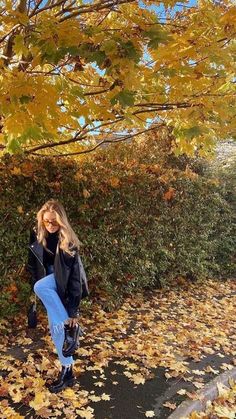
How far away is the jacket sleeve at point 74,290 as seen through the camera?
4.25 metres

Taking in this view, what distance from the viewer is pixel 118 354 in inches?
209

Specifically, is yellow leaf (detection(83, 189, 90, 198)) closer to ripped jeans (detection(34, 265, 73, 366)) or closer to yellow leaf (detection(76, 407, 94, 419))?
ripped jeans (detection(34, 265, 73, 366))

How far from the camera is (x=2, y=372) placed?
4562 millimetres

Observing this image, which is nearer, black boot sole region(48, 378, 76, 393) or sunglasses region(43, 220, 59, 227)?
black boot sole region(48, 378, 76, 393)

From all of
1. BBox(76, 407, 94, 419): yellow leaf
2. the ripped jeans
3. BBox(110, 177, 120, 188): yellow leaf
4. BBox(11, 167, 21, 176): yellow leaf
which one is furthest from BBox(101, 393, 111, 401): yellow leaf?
BBox(110, 177, 120, 188): yellow leaf

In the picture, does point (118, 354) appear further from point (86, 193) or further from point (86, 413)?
point (86, 193)

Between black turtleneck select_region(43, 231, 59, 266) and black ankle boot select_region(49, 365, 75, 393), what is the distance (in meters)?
1.17

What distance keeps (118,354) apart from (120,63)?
3574 millimetres

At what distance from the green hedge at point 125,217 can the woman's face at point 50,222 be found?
121cm

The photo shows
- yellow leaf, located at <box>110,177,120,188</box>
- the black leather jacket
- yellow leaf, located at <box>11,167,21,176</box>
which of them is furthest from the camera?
yellow leaf, located at <box>110,177,120,188</box>

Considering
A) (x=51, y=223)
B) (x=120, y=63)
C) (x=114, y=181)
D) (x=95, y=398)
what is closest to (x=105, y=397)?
(x=95, y=398)

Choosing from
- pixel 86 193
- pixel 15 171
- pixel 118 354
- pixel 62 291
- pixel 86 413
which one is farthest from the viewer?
pixel 86 193

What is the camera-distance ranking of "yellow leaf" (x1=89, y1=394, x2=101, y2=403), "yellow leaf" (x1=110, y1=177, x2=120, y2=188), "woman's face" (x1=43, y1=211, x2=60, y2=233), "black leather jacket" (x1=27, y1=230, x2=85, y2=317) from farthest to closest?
"yellow leaf" (x1=110, y1=177, x2=120, y2=188) < "woman's face" (x1=43, y1=211, x2=60, y2=233) < "black leather jacket" (x1=27, y1=230, x2=85, y2=317) < "yellow leaf" (x1=89, y1=394, x2=101, y2=403)

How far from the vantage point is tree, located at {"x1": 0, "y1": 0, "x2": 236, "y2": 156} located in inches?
131
